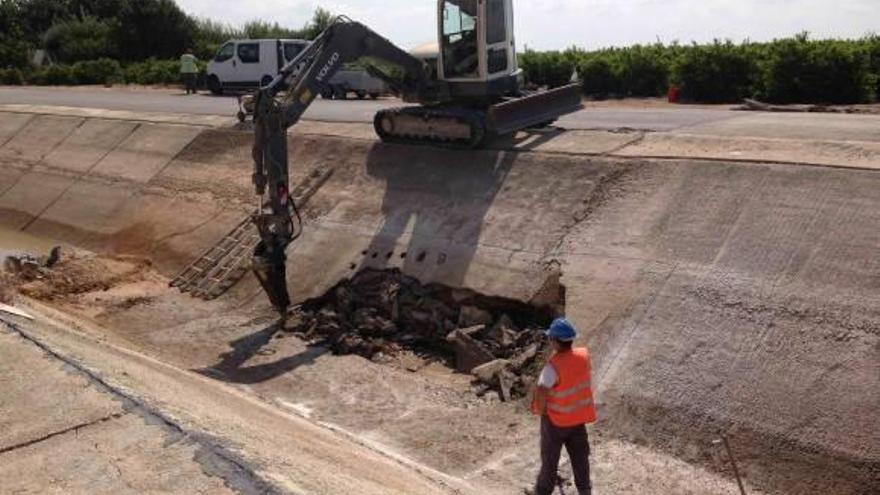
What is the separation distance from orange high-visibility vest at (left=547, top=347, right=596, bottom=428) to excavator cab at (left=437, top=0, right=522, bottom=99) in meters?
9.00

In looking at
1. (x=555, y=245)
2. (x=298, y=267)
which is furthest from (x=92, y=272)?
(x=555, y=245)

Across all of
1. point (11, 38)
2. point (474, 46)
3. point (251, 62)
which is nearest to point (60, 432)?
point (474, 46)

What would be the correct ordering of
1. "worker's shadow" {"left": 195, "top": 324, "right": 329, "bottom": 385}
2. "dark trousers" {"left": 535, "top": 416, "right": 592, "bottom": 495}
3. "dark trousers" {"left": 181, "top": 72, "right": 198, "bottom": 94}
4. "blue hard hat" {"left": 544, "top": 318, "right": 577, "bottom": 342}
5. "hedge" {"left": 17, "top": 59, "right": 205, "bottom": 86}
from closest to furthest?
"blue hard hat" {"left": 544, "top": 318, "right": 577, "bottom": 342}
"dark trousers" {"left": 535, "top": 416, "right": 592, "bottom": 495}
"worker's shadow" {"left": 195, "top": 324, "right": 329, "bottom": 385}
"dark trousers" {"left": 181, "top": 72, "right": 198, "bottom": 94}
"hedge" {"left": 17, "top": 59, "right": 205, "bottom": 86}

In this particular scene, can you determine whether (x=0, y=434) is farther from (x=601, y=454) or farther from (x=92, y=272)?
(x=92, y=272)

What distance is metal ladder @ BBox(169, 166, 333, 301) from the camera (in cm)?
1427

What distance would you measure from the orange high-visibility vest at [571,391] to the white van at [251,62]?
2822cm

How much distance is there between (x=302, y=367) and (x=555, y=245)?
3539 millimetres

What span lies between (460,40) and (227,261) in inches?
212

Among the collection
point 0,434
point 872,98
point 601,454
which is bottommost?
point 601,454

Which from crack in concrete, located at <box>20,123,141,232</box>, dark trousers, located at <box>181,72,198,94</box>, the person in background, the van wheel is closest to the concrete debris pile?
crack in concrete, located at <box>20,123,141,232</box>

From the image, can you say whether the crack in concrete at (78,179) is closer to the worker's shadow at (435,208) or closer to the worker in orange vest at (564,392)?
the worker's shadow at (435,208)

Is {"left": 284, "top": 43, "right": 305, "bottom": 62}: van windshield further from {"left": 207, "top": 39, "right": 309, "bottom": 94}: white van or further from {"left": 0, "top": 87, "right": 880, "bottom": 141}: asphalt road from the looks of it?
{"left": 0, "top": 87, "right": 880, "bottom": 141}: asphalt road

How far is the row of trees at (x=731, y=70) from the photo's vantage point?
2338 centimetres

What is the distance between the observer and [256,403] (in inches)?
361
